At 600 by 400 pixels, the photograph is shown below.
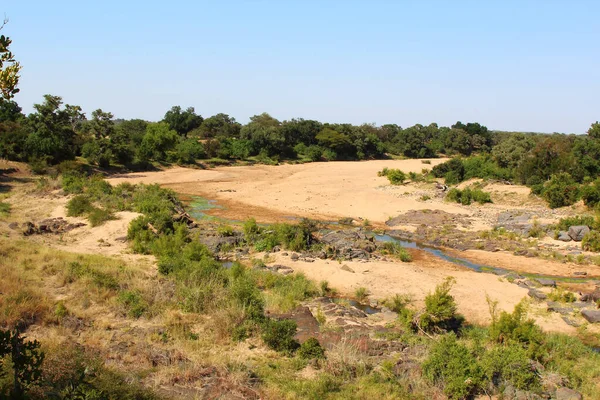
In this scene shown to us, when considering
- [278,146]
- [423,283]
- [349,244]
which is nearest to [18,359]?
[423,283]

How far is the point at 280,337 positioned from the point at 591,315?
10.5 meters

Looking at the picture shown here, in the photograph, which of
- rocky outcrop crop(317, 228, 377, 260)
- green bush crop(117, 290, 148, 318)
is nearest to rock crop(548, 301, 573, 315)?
rocky outcrop crop(317, 228, 377, 260)

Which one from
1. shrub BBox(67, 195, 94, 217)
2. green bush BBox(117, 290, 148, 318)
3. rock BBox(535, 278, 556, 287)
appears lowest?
rock BBox(535, 278, 556, 287)

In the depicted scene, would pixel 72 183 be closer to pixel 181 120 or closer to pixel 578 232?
pixel 578 232

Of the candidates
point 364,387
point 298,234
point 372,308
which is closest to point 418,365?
point 364,387

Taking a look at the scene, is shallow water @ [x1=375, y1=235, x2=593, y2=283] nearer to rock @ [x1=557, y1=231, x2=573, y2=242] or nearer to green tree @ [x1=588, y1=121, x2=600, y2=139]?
rock @ [x1=557, y1=231, x2=573, y2=242]

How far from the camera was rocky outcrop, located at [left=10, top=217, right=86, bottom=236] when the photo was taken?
23.2 m

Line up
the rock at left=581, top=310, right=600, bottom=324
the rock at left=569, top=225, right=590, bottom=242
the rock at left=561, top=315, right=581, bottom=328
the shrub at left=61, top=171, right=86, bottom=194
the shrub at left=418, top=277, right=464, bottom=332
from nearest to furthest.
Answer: the shrub at left=418, top=277, right=464, bottom=332 < the rock at left=561, top=315, right=581, bottom=328 < the rock at left=581, top=310, right=600, bottom=324 < the rock at left=569, top=225, right=590, bottom=242 < the shrub at left=61, top=171, right=86, bottom=194

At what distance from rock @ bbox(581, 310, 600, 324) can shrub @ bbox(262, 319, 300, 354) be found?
32.6 feet

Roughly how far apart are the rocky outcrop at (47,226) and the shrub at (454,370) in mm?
20295

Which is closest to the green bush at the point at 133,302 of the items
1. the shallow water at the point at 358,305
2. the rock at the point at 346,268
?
the shallow water at the point at 358,305

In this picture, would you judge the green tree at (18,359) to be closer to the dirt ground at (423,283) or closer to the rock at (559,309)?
the dirt ground at (423,283)

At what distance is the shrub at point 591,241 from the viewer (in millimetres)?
23641

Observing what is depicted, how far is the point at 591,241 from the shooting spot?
24016 millimetres
